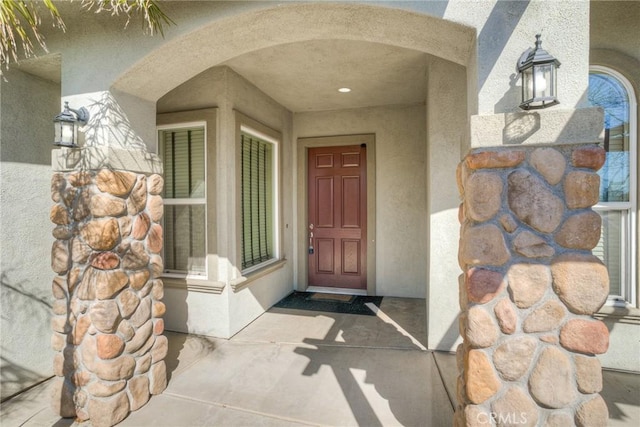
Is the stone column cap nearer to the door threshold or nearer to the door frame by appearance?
the door frame

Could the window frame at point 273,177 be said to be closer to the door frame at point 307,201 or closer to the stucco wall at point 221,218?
the stucco wall at point 221,218

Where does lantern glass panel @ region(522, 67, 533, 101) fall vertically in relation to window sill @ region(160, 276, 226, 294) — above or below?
above

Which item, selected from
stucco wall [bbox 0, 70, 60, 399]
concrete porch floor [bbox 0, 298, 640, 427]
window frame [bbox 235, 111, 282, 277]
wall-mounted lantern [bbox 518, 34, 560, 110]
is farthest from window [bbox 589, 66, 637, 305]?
stucco wall [bbox 0, 70, 60, 399]

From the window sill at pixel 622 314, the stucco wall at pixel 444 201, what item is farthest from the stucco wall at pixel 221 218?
the window sill at pixel 622 314

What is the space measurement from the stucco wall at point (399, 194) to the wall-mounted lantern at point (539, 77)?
11.1 feet

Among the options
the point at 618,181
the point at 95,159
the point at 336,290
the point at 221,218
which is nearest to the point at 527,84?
the point at 618,181

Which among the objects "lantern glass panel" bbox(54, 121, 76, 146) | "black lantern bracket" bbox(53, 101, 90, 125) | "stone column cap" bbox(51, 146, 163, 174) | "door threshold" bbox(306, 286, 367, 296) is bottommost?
"door threshold" bbox(306, 286, 367, 296)

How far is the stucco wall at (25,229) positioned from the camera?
2.46 m

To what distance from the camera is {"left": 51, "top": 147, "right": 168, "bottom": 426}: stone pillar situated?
2.10m

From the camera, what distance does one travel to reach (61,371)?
221 cm

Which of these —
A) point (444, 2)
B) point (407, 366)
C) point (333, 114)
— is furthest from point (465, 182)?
point (333, 114)

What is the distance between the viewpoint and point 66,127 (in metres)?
2.08

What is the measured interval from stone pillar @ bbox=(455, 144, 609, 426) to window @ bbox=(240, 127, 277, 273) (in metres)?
2.89

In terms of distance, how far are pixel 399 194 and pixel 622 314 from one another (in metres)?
2.78
